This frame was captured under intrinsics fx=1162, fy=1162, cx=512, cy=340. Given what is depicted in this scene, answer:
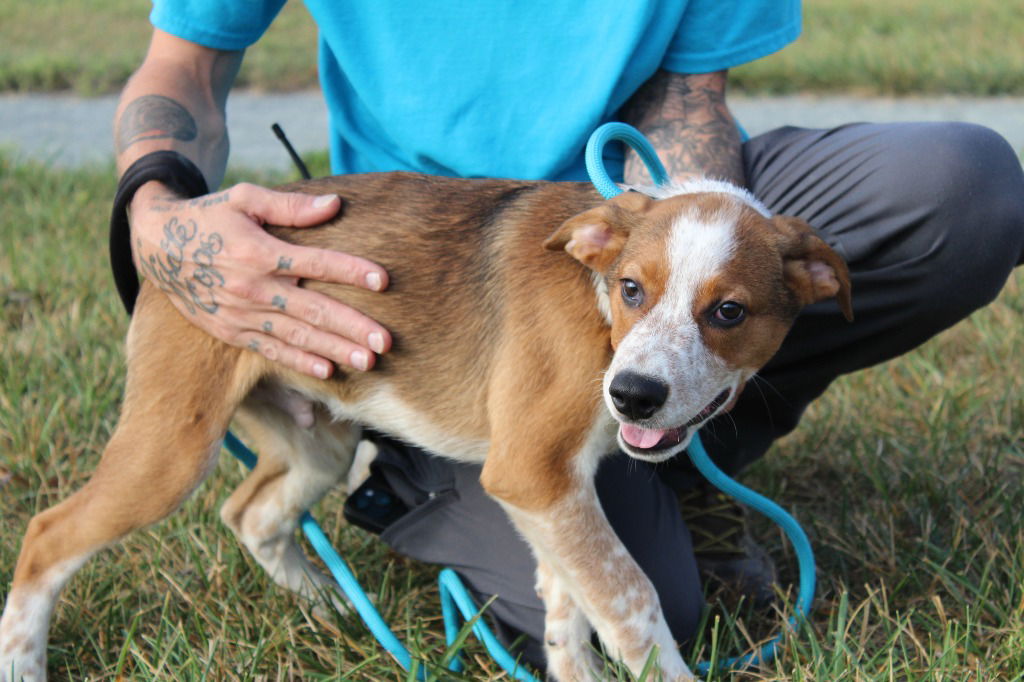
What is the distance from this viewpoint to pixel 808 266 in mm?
2422

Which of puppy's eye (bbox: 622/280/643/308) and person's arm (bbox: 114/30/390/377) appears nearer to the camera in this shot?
puppy's eye (bbox: 622/280/643/308)

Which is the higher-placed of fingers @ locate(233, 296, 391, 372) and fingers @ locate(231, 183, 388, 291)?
fingers @ locate(231, 183, 388, 291)

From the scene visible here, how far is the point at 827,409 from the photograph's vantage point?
150 inches

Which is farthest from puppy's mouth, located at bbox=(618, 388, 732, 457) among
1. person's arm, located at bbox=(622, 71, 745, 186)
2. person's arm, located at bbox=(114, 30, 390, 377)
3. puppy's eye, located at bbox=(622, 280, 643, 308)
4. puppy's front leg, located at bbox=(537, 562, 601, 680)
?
person's arm, located at bbox=(622, 71, 745, 186)

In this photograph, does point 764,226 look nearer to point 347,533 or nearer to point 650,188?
point 650,188

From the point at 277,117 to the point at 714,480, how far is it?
5.52m

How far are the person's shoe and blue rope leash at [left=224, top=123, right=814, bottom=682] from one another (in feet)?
0.66

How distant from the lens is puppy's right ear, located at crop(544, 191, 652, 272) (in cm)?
244

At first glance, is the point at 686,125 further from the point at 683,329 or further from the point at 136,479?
the point at 136,479

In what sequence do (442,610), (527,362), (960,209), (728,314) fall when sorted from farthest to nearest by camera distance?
(442,610) < (960,209) < (527,362) < (728,314)

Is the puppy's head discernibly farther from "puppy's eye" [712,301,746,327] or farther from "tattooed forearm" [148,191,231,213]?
"tattooed forearm" [148,191,231,213]

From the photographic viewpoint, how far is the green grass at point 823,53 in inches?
304

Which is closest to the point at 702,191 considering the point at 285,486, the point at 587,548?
the point at 587,548

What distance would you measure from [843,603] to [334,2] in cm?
194
